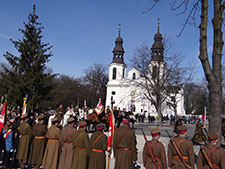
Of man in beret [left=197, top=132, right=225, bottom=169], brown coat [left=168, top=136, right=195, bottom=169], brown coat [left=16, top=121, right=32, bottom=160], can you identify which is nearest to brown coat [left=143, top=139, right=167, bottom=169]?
brown coat [left=168, top=136, right=195, bottom=169]

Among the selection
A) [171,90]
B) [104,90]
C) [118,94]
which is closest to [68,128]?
[171,90]

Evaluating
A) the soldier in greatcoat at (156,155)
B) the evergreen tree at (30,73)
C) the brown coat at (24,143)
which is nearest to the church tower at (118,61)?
the evergreen tree at (30,73)

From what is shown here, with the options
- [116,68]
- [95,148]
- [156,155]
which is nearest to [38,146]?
[95,148]

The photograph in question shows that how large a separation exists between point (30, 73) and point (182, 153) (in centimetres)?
1941

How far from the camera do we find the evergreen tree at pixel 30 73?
840 inches

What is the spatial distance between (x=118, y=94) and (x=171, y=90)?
39.8 meters

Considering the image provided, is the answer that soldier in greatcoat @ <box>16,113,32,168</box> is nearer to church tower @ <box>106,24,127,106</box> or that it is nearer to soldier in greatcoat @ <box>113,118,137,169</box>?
soldier in greatcoat @ <box>113,118,137,169</box>

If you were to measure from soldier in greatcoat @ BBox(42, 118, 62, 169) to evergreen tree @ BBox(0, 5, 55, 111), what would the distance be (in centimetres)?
1457

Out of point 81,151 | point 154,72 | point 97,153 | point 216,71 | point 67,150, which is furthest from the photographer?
point 154,72

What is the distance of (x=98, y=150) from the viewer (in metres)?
6.21

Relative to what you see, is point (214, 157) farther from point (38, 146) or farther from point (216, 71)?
point (38, 146)

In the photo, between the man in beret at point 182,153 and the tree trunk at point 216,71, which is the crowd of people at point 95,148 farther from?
the tree trunk at point 216,71

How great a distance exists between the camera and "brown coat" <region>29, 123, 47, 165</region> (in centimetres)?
784

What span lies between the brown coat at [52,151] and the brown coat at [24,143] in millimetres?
988
